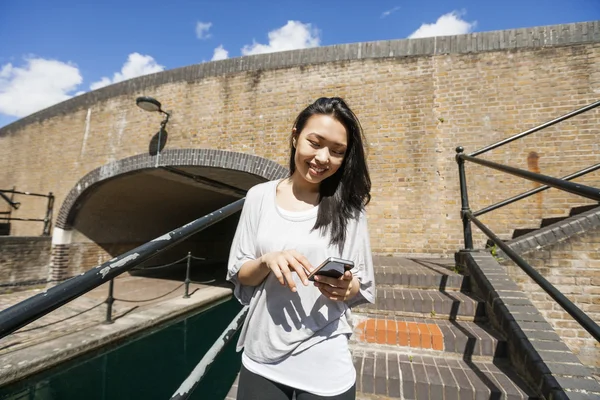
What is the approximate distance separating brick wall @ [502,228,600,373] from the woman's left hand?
9.11 feet

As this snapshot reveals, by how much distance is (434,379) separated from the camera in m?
1.78

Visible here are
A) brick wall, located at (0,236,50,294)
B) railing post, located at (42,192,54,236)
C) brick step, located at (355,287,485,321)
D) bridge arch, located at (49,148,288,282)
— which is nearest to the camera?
brick step, located at (355,287,485,321)

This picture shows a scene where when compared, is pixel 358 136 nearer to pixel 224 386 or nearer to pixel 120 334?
pixel 224 386

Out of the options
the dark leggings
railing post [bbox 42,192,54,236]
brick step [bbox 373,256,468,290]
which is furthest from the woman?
railing post [bbox 42,192,54,236]

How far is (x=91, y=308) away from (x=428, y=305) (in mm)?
5668

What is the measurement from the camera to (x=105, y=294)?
692 cm

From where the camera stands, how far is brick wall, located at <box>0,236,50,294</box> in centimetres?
700

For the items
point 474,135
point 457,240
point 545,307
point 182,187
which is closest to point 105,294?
point 182,187

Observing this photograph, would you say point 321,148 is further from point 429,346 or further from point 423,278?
point 423,278

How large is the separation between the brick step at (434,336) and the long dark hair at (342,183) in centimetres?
160

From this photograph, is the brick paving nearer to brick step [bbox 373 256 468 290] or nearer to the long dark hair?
brick step [bbox 373 256 468 290]

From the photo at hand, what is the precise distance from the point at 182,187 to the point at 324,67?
249 inches

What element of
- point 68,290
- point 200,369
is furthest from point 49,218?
point 68,290

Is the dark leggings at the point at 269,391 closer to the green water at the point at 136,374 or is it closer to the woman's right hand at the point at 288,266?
the woman's right hand at the point at 288,266
